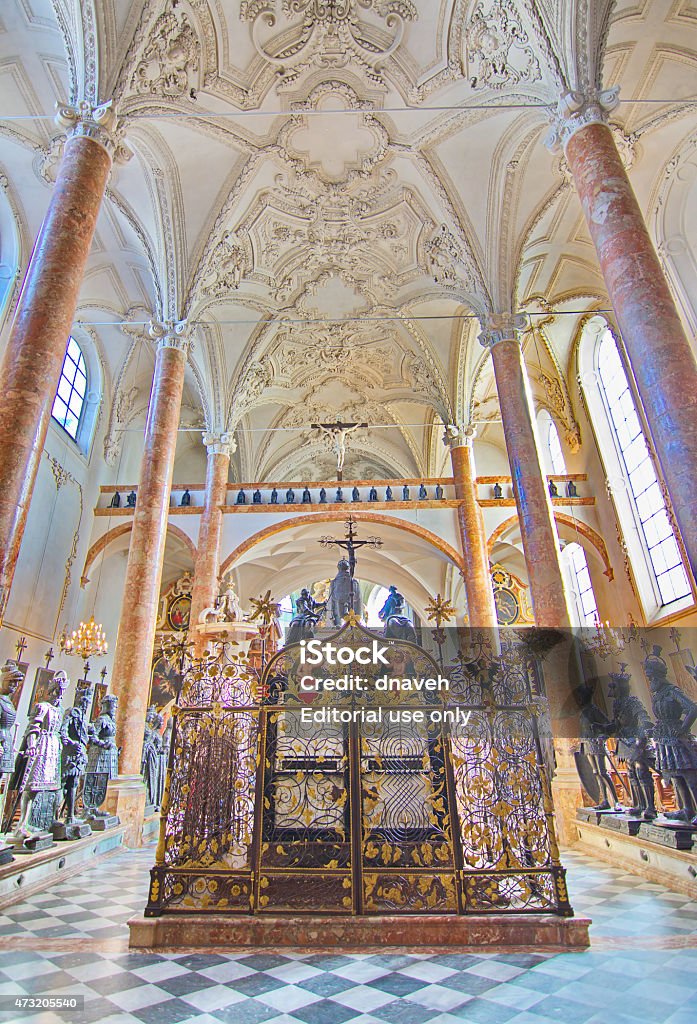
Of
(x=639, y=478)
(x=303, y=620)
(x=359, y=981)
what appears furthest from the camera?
(x=639, y=478)

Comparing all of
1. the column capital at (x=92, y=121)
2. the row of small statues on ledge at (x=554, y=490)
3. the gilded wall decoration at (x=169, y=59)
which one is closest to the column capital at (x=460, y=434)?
the row of small statues on ledge at (x=554, y=490)

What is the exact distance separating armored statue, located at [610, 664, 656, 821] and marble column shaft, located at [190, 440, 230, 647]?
842 centimetres

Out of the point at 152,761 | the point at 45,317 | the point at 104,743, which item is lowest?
the point at 152,761

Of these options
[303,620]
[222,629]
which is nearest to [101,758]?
[303,620]

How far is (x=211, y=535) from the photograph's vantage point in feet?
46.1

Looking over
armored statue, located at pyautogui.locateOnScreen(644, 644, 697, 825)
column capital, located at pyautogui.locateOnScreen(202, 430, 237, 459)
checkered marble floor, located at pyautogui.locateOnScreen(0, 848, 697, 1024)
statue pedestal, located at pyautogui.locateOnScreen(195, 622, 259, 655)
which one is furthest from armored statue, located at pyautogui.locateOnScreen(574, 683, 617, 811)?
column capital, located at pyautogui.locateOnScreen(202, 430, 237, 459)

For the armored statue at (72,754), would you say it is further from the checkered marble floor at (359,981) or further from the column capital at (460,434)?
the column capital at (460,434)

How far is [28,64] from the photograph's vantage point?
8.98 m

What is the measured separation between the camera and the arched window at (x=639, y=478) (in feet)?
37.3

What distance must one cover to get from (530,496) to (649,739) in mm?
3897

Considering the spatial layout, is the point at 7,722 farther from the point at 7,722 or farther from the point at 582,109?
the point at 582,109

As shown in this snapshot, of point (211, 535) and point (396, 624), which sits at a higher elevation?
point (211, 535)

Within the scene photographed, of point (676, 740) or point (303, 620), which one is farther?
point (303, 620)

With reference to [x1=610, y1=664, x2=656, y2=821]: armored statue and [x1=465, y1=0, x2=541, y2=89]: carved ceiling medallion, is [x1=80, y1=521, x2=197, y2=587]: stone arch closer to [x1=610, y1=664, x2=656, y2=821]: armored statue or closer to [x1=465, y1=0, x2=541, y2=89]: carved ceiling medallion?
[x1=610, y1=664, x2=656, y2=821]: armored statue
